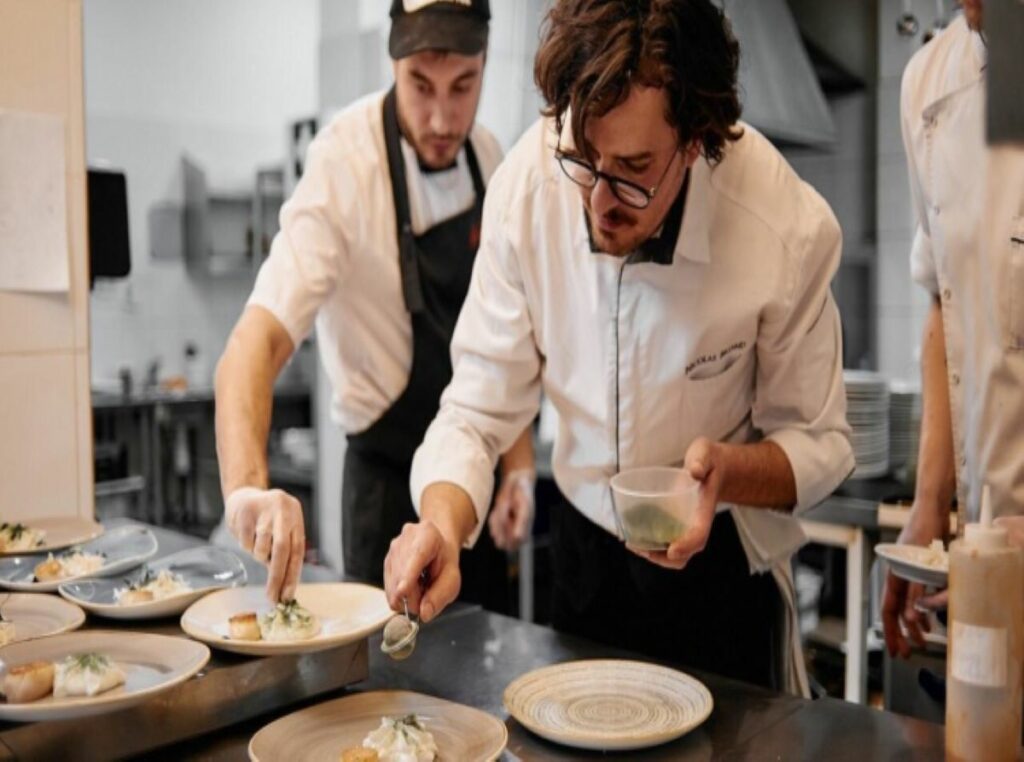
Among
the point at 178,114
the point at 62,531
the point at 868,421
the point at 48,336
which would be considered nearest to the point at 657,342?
the point at 62,531

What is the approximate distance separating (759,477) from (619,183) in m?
0.47

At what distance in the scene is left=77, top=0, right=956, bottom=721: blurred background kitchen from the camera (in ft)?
9.75

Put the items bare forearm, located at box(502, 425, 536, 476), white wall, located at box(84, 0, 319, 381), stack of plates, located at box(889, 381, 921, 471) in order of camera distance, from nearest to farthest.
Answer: bare forearm, located at box(502, 425, 536, 476), stack of plates, located at box(889, 381, 921, 471), white wall, located at box(84, 0, 319, 381)

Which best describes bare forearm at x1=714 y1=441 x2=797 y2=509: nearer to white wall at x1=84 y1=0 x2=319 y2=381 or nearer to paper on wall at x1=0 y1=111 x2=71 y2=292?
paper on wall at x1=0 y1=111 x2=71 y2=292

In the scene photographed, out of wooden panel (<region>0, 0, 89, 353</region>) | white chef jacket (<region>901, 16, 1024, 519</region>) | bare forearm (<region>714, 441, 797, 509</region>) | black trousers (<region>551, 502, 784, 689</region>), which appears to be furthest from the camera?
wooden panel (<region>0, 0, 89, 353</region>)

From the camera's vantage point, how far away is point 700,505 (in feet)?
4.31

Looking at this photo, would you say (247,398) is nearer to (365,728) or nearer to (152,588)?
(152,588)

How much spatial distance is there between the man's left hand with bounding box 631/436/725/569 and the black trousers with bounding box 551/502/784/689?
11.0 inches

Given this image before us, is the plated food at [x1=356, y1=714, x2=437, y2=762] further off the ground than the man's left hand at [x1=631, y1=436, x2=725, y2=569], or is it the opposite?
the man's left hand at [x1=631, y1=436, x2=725, y2=569]

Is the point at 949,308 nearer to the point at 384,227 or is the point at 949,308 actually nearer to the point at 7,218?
the point at 384,227

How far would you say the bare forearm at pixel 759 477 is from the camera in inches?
58.1

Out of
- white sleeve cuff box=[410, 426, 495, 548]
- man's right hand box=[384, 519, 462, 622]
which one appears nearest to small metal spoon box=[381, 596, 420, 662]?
man's right hand box=[384, 519, 462, 622]

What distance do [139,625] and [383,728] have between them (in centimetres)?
45

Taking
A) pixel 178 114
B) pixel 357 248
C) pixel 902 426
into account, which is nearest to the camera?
pixel 357 248
